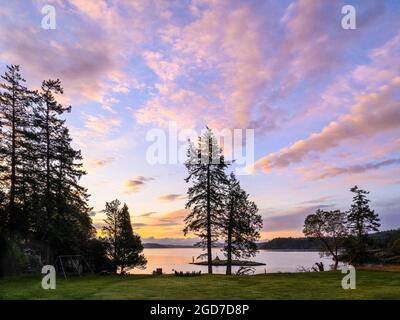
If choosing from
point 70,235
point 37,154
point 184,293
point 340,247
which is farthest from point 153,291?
point 340,247

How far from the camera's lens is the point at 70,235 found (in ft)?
128

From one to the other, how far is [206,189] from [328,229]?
2170 centimetres

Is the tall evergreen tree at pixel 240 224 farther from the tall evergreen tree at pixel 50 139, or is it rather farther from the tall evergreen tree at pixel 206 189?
the tall evergreen tree at pixel 50 139

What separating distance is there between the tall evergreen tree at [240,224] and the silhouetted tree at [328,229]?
34.5 ft

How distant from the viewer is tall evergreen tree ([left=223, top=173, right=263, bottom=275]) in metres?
48.7

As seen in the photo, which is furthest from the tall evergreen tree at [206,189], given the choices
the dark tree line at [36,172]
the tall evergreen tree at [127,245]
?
the tall evergreen tree at [127,245]

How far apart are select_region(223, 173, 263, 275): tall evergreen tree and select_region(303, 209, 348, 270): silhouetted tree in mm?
10506

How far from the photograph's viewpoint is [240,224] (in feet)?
160

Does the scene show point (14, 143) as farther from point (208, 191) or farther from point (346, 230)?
point (346, 230)

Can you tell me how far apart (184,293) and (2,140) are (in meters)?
25.9

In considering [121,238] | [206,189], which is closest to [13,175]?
[206,189]

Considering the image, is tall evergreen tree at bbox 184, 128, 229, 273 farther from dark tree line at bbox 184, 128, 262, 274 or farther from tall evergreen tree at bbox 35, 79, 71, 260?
tall evergreen tree at bbox 35, 79, 71, 260

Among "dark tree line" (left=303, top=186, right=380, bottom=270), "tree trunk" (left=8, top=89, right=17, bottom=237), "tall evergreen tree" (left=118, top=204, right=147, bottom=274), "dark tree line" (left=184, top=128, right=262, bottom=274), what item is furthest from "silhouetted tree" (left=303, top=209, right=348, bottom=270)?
"tree trunk" (left=8, top=89, right=17, bottom=237)
